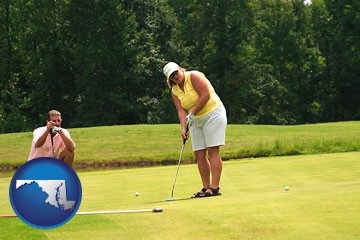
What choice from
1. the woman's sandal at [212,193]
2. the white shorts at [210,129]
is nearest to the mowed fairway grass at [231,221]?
the woman's sandal at [212,193]

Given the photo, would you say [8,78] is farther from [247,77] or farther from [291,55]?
[291,55]

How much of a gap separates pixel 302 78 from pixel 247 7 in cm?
641

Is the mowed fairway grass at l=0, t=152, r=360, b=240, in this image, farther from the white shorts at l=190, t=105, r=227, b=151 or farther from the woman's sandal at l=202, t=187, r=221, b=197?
the white shorts at l=190, t=105, r=227, b=151

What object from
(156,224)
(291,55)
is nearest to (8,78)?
(291,55)

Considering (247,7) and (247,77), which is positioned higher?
(247,7)

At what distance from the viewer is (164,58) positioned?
52062 mm

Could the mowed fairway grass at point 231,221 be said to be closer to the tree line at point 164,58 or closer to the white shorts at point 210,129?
the white shorts at point 210,129

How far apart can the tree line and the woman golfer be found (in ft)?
130

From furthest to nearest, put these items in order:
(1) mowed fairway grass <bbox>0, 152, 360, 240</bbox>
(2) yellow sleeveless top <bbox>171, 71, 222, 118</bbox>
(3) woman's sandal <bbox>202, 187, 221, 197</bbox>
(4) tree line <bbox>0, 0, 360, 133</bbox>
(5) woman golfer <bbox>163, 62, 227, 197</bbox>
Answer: (4) tree line <bbox>0, 0, 360, 133</bbox>, (2) yellow sleeveless top <bbox>171, 71, 222, 118</bbox>, (5) woman golfer <bbox>163, 62, 227, 197</bbox>, (3) woman's sandal <bbox>202, 187, 221, 197</bbox>, (1) mowed fairway grass <bbox>0, 152, 360, 240</bbox>

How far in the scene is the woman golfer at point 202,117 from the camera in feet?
29.5

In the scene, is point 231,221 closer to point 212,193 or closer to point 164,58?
point 212,193

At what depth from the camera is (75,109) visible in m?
51.7

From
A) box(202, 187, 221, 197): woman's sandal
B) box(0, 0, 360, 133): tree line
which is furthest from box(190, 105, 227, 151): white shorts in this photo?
box(0, 0, 360, 133): tree line

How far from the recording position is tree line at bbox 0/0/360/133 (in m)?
49.6
